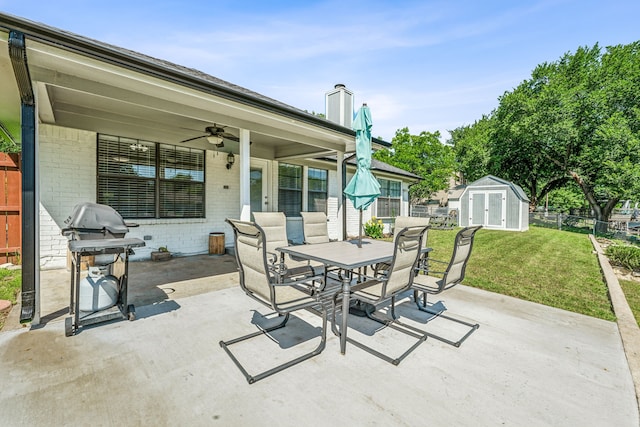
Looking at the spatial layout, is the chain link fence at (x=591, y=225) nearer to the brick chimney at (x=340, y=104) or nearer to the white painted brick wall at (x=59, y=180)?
the brick chimney at (x=340, y=104)

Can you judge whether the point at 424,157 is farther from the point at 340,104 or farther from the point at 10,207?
the point at 10,207

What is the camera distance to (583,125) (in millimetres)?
17750

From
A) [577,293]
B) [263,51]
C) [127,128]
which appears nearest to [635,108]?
[577,293]

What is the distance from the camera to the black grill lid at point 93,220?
3.35 m

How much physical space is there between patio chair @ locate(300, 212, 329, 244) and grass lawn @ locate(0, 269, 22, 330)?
12.8 feet

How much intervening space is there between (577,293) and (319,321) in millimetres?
4437

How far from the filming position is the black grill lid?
3348mm

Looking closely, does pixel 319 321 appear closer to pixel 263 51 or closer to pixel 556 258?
pixel 263 51

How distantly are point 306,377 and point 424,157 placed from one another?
113 ft

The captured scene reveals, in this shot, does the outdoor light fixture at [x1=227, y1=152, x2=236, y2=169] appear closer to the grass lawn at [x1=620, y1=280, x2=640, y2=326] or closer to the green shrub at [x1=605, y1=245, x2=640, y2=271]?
the grass lawn at [x1=620, y1=280, x2=640, y2=326]

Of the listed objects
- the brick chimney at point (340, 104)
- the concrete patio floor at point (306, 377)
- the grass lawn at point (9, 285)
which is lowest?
the concrete patio floor at point (306, 377)

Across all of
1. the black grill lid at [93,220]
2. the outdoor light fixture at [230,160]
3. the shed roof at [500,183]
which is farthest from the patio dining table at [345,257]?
the shed roof at [500,183]

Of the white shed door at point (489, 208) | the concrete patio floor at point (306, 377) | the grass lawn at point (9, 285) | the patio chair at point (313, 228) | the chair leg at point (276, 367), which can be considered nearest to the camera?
the concrete patio floor at point (306, 377)

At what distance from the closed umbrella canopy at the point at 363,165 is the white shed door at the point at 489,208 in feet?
48.7
